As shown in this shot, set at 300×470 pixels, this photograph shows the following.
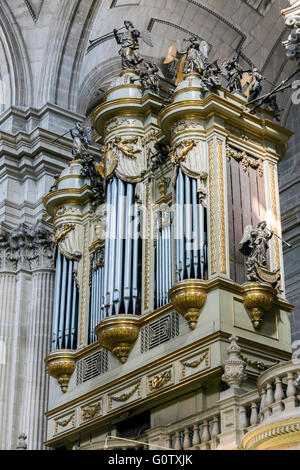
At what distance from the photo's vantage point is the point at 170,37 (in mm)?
22625

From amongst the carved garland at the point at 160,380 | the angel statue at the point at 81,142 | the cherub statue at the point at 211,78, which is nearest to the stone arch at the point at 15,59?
the angel statue at the point at 81,142

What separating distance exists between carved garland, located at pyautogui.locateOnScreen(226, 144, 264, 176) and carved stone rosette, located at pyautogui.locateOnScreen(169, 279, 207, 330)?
2.22 m

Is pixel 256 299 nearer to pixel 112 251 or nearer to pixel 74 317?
pixel 112 251

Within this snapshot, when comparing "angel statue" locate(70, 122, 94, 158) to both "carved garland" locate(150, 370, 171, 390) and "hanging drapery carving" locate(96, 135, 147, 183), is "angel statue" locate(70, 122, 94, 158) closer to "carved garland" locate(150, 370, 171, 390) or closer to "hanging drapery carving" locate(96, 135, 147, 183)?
"hanging drapery carving" locate(96, 135, 147, 183)

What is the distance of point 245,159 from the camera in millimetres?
14750

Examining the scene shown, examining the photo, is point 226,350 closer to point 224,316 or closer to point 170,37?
point 224,316

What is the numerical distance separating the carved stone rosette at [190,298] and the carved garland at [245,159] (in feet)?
7.27

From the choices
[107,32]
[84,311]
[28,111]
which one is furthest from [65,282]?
[107,32]

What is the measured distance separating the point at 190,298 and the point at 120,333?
4.85 feet

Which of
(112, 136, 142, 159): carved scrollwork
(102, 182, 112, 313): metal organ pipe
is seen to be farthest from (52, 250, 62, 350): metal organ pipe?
(112, 136, 142, 159): carved scrollwork

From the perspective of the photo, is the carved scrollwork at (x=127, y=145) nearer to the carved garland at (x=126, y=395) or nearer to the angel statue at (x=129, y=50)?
the angel statue at (x=129, y=50)

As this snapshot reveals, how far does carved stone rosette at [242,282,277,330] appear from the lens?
13.3 m

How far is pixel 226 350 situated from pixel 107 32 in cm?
1129

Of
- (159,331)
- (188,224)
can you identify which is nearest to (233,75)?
(188,224)
